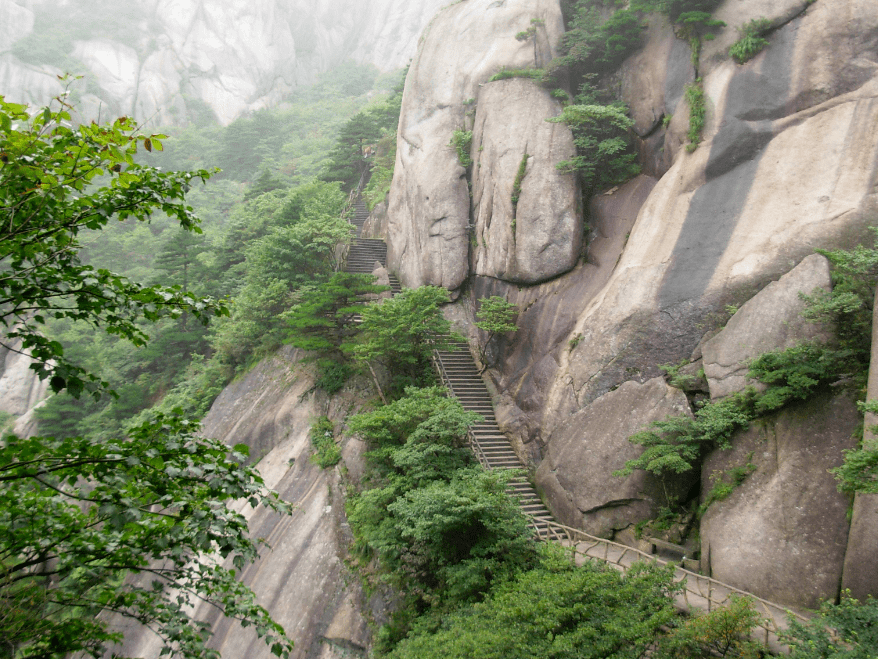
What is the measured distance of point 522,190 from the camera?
16109 mm

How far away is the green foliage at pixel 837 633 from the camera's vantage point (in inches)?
216

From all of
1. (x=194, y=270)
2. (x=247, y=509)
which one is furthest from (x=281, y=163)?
(x=247, y=509)

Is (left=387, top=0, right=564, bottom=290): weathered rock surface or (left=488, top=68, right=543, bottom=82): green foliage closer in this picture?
(left=488, top=68, right=543, bottom=82): green foliage

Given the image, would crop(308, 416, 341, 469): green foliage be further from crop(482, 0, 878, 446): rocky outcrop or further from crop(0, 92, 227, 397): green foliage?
crop(0, 92, 227, 397): green foliage

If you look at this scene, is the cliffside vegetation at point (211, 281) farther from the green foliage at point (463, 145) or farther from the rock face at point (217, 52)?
the rock face at point (217, 52)

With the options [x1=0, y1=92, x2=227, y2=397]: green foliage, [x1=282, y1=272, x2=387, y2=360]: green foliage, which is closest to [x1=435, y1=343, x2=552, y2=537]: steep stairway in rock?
[x1=282, y1=272, x2=387, y2=360]: green foliage

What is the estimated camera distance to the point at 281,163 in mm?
41562

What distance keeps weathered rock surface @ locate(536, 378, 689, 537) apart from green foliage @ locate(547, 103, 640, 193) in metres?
7.62

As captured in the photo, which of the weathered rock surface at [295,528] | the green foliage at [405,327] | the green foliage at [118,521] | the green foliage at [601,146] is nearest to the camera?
the green foliage at [118,521]

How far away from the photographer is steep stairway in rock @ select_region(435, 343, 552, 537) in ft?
40.3

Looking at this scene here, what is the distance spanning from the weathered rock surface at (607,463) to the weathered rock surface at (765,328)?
41.0 inches

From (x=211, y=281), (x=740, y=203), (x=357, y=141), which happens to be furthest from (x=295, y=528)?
(x=357, y=141)

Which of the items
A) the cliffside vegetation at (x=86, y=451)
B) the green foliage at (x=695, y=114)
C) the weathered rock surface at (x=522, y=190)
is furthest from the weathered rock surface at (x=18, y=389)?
the green foliage at (x=695, y=114)

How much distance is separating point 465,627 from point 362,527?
13.0 feet
